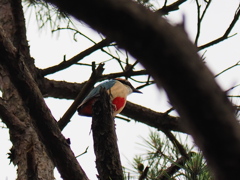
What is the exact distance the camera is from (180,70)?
1.67 ft

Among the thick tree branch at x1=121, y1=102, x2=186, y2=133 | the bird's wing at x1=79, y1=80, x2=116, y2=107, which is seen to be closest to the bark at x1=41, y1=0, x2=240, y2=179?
the thick tree branch at x1=121, y1=102, x2=186, y2=133

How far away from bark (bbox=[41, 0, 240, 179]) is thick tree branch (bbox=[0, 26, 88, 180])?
1784 millimetres

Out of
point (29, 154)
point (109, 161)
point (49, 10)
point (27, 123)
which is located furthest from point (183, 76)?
point (49, 10)

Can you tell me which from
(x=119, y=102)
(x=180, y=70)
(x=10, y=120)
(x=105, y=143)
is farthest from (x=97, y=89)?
(x=180, y=70)

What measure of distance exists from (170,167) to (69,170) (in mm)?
535

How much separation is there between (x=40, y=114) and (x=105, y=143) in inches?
14.4

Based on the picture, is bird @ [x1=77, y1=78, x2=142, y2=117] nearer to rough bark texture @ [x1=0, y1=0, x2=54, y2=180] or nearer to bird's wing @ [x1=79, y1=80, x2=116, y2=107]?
bird's wing @ [x1=79, y1=80, x2=116, y2=107]

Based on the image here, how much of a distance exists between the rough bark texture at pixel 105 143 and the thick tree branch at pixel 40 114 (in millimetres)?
112

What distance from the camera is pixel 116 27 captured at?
51 centimetres

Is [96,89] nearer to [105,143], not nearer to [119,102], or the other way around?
[119,102]

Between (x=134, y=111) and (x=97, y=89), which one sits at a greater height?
(x=97, y=89)

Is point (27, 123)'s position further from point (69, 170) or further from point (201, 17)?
point (201, 17)

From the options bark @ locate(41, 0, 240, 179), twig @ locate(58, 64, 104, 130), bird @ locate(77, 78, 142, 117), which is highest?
bird @ locate(77, 78, 142, 117)

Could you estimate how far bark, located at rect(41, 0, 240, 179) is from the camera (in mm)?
504
